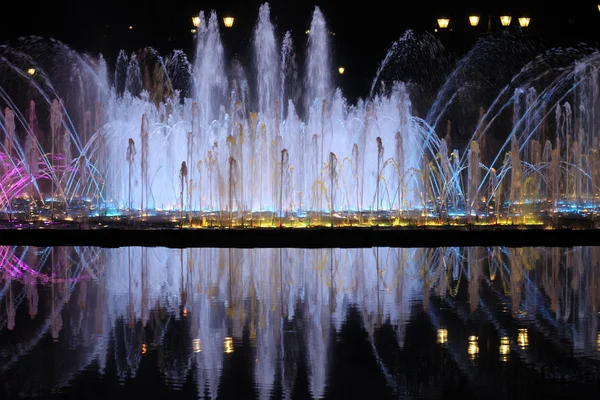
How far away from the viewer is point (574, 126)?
1449 inches

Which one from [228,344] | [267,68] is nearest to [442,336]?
[228,344]

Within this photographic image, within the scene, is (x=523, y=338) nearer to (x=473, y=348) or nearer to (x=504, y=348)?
(x=504, y=348)

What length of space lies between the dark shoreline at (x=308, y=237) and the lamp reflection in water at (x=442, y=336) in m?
7.11

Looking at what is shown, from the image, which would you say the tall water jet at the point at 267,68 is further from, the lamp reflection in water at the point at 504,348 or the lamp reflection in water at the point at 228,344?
the lamp reflection in water at the point at 504,348

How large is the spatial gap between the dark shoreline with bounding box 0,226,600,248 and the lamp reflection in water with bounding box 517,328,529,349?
7174 mm

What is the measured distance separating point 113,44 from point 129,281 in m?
27.8

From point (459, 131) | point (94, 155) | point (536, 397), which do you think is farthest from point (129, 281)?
point (459, 131)

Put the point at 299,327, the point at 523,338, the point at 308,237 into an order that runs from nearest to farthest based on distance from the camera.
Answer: the point at 523,338 < the point at 299,327 < the point at 308,237

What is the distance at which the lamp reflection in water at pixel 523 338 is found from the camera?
856 centimetres

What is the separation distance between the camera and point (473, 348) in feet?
27.5

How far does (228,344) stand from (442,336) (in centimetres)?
197

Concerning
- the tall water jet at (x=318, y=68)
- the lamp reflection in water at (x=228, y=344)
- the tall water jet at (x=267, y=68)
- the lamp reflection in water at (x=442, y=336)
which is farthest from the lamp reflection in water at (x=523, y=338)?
the tall water jet at (x=318, y=68)

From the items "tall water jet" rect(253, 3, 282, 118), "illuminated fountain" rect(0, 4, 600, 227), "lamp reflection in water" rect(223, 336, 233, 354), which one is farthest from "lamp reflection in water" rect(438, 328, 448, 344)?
"tall water jet" rect(253, 3, 282, 118)

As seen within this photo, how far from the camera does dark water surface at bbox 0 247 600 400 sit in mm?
7148
